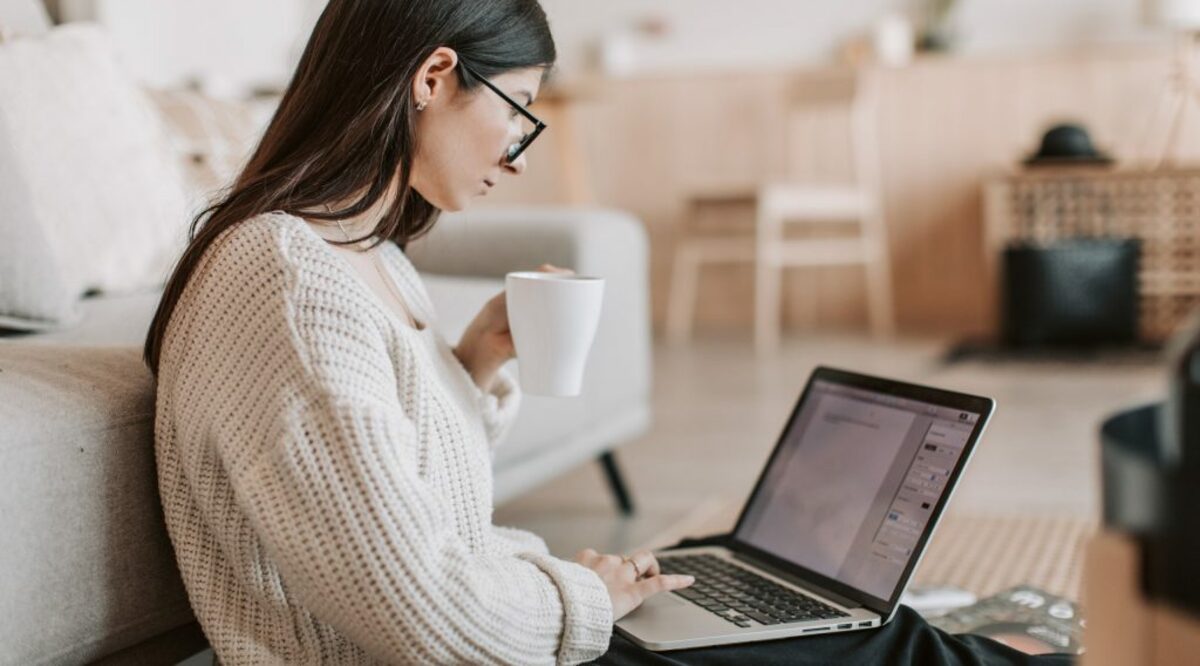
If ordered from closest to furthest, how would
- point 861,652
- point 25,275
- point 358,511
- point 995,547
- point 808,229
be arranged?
point 358,511 < point 861,652 < point 25,275 < point 995,547 < point 808,229

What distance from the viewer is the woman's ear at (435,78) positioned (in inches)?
37.5

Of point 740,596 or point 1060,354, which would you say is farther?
point 1060,354

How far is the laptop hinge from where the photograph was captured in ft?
3.35

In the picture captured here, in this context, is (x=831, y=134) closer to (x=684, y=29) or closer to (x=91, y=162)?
(x=684, y=29)

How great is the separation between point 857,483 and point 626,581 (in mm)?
245

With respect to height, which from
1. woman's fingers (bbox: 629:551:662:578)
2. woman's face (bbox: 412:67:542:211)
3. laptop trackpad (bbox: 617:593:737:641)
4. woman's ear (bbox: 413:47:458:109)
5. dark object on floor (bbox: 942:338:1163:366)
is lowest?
dark object on floor (bbox: 942:338:1163:366)

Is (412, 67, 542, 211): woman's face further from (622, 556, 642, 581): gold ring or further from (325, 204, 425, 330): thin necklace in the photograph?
(622, 556, 642, 581): gold ring

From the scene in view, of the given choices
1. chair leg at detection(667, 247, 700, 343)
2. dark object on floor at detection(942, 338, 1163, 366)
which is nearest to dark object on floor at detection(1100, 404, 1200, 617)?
dark object on floor at detection(942, 338, 1163, 366)

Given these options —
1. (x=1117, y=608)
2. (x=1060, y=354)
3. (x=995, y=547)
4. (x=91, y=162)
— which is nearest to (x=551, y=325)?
(x=1117, y=608)

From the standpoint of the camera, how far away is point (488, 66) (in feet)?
3.24

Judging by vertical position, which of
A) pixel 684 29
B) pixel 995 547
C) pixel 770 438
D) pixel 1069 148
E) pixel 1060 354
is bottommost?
pixel 1060 354

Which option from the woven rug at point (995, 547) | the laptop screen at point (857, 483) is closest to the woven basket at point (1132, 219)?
the woven rug at point (995, 547)

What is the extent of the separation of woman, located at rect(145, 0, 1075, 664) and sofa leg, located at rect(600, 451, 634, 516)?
1.15 m

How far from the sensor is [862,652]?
927mm
